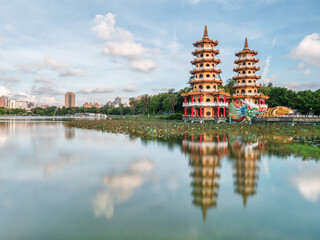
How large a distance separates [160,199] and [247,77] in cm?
4829

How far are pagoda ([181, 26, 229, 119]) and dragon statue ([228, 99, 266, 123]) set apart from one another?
11.2 ft

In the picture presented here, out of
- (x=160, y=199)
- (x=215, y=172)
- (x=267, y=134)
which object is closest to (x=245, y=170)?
(x=215, y=172)

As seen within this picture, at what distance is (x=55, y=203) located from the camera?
23.6 ft

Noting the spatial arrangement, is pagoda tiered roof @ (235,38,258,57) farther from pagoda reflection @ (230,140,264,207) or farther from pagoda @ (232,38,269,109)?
pagoda reflection @ (230,140,264,207)

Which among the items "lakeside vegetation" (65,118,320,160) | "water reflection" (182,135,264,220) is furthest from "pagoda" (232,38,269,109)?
"water reflection" (182,135,264,220)

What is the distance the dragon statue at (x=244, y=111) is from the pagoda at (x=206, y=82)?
3.43 m

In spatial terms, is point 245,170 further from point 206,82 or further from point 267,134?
point 206,82

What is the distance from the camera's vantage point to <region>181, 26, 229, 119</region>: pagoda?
4488cm

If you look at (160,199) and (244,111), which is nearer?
(160,199)

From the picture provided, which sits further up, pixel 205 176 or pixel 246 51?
pixel 246 51

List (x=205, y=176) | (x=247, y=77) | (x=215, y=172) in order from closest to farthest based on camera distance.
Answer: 1. (x=205, y=176)
2. (x=215, y=172)
3. (x=247, y=77)

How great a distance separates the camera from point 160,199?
747 centimetres

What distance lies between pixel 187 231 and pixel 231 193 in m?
3.01

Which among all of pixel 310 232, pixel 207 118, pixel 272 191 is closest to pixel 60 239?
pixel 310 232
